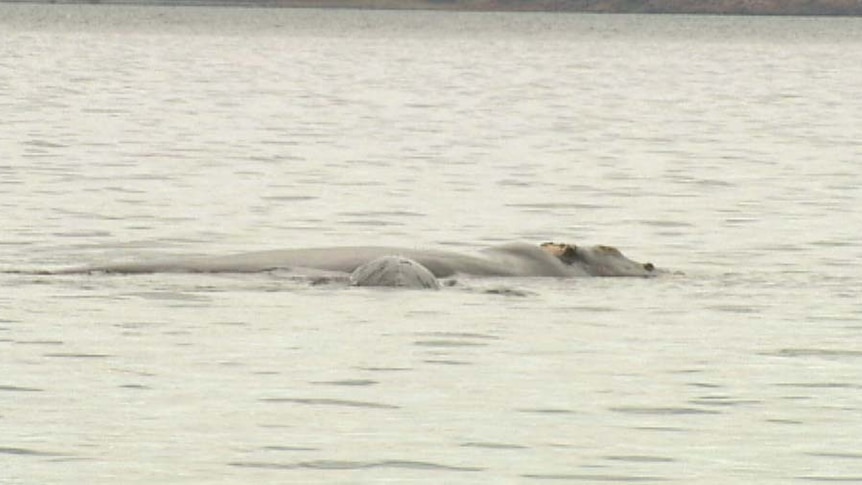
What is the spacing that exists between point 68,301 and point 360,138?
3902 cm

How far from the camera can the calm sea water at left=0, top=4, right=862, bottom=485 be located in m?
19.9

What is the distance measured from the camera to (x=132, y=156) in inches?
2226

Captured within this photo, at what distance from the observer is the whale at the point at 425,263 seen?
3031 centimetres

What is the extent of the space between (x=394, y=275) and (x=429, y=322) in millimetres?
2606

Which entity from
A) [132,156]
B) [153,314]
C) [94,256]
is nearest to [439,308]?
[153,314]

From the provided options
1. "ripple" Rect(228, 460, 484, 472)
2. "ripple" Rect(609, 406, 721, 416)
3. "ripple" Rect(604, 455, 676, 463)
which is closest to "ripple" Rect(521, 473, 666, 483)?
"ripple" Rect(228, 460, 484, 472)

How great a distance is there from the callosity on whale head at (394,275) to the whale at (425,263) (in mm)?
10

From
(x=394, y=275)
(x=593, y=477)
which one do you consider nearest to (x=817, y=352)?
(x=394, y=275)

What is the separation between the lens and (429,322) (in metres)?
27.1

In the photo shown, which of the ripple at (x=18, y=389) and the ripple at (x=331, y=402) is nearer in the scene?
the ripple at (x=331, y=402)

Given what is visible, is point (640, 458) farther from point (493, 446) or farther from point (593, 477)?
point (493, 446)

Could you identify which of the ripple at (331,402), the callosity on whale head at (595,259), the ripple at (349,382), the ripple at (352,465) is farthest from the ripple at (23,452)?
the callosity on whale head at (595,259)

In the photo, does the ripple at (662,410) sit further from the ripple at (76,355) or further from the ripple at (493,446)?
the ripple at (76,355)

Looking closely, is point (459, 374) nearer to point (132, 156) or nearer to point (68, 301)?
point (68, 301)
